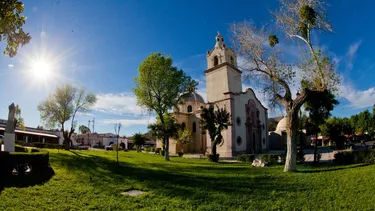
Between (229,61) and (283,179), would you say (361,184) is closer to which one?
(283,179)

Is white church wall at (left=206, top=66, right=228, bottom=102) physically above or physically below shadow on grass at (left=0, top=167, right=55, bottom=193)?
above

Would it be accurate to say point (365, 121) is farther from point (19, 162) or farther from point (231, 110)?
point (19, 162)

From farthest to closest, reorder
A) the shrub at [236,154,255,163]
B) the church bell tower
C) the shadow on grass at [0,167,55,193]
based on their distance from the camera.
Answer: the church bell tower, the shrub at [236,154,255,163], the shadow on grass at [0,167,55,193]

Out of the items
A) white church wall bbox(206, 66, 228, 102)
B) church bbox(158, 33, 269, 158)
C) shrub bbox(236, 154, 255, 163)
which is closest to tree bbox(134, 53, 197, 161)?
church bbox(158, 33, 269, 158)

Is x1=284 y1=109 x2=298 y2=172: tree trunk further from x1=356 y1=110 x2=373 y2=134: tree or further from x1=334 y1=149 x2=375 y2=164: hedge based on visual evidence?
x1=356 y1=110 x2=373 y2=134: tree

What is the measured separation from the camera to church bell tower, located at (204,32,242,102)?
3394 cm

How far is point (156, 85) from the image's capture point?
23812 mm

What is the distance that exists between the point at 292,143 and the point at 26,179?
1243 cm

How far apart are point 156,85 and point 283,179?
17.1m

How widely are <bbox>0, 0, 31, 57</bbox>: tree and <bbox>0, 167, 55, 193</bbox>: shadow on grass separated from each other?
4.31 m

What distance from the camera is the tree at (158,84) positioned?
23781mm

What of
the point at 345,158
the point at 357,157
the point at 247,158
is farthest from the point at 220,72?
the point at 357,157

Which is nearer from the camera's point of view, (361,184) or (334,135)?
(361,184)

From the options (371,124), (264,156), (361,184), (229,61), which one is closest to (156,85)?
(264,156)
